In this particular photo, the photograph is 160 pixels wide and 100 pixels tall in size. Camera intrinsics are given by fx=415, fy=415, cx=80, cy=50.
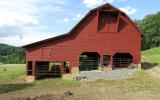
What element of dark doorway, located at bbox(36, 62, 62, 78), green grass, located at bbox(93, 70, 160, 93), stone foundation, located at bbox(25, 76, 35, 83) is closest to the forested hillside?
dark doorway, located at bbox(36, 62, 62, 78)

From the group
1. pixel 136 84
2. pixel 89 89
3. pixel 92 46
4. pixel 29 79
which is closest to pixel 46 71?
pixel 29 79

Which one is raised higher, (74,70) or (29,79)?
(74,70)

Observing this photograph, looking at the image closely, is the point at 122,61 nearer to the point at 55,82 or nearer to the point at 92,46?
the point at 92,46

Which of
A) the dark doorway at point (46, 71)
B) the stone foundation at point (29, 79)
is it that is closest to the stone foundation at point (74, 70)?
the dark doorway at point (46, 71)

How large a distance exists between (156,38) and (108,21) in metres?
83.2

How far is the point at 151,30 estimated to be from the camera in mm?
138000

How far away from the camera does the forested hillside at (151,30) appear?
13688 cm

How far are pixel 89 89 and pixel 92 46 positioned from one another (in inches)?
637

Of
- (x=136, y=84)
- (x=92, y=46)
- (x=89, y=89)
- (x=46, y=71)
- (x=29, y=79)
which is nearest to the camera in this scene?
(x=89, y=89)

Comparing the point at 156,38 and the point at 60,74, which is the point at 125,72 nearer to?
the point at 60,74

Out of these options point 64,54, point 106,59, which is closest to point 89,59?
point 106,59

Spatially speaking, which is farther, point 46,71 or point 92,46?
point 92,46

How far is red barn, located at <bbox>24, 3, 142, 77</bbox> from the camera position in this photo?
52625 mm

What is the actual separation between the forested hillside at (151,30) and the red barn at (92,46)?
8194 cm
